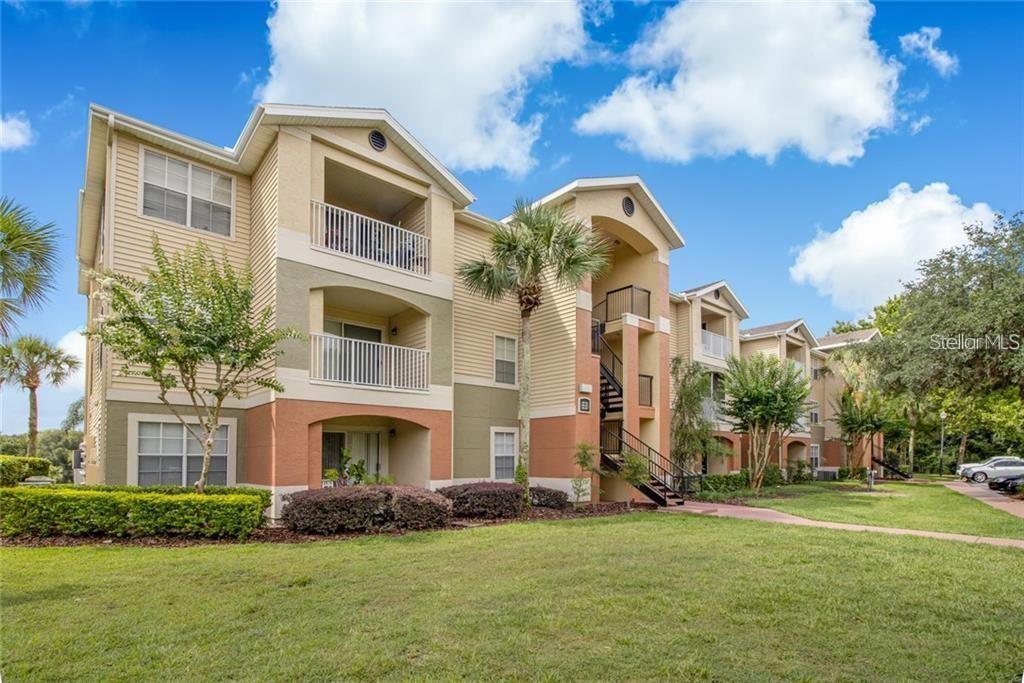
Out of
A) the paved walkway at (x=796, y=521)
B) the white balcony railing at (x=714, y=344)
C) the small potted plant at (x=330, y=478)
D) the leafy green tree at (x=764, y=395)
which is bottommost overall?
the paved walkway at (x=796, y=521)

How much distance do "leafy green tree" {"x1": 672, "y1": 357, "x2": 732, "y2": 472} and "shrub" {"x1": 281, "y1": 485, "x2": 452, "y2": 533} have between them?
39.9 feet

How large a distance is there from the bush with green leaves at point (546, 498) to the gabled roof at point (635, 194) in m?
8.50

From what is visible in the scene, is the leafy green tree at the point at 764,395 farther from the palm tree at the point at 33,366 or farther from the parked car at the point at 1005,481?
the palm tree at the point at 33,366

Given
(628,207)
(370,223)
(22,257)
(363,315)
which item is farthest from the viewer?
(628,207)

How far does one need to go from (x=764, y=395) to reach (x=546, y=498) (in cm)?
1031

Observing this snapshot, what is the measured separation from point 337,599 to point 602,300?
657 inches

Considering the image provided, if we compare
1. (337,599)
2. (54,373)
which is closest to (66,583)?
(337,599)

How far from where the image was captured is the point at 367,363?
15008 mm

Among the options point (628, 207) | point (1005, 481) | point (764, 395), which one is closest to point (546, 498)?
point (628, 207)

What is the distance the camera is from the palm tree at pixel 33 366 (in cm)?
2570

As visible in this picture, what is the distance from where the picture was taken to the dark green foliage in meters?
16.0

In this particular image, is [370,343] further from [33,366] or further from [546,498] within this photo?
[33,366]

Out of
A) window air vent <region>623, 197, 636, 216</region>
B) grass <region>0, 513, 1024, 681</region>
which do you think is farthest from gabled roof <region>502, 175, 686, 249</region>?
grass <region>0, 513, 1024, 681</region>
